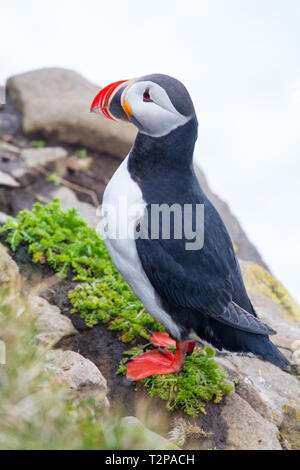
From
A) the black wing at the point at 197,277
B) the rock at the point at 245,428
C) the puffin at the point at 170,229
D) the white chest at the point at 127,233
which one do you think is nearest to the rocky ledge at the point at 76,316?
the rock at the point at 245,428

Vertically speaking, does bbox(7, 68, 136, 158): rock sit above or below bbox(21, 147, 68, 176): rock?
above

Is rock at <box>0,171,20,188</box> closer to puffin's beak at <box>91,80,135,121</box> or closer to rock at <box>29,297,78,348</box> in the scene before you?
rock at <box>29,297,78,348</box>

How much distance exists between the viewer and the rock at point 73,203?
6.77m

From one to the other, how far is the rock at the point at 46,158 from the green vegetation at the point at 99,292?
2.87 m

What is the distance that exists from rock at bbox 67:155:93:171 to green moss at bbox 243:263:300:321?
3207 mm

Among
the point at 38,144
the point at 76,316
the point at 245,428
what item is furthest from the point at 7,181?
the point at 245,428

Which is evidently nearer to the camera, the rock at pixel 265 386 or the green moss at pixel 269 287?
the rock at pixel 265 386

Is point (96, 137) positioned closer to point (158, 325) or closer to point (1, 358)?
point (158, 325)

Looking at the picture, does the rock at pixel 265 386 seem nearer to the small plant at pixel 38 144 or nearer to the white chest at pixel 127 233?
the white chest at pixel 127 233

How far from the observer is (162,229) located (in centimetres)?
312

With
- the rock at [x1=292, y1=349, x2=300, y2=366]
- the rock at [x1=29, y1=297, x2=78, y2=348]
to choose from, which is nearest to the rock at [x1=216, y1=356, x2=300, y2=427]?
the rock at [x1=292, y1=349, x2=300, y2=366]

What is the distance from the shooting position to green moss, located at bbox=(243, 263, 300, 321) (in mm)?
6035

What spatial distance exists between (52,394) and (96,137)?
257 inches

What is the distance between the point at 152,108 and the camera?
2996mm
